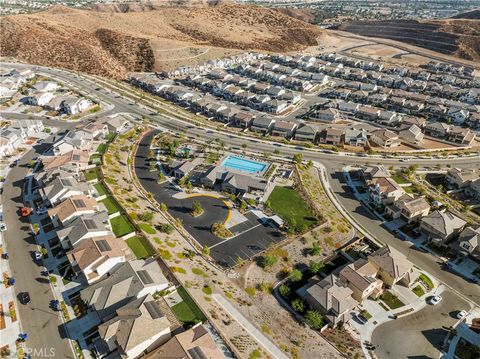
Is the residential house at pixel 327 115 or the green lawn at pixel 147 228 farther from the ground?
the residential house at pixel 327 115

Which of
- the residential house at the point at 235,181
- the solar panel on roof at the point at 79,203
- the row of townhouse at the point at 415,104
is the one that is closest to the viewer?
the solar panel on roof at the point at 79,203

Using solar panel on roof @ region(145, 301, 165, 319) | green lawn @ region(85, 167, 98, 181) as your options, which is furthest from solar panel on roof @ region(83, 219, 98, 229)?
solar panel on roof @ region(145, 301, 165, 319)

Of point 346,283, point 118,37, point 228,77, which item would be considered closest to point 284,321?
point 346,283

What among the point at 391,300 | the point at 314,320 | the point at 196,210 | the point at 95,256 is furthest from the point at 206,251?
the point at 391,300

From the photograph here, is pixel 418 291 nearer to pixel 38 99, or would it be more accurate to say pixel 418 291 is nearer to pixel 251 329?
pixel 251 329

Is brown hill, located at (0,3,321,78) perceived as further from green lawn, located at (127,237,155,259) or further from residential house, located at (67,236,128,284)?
residential house, located at (67,236,128,284)

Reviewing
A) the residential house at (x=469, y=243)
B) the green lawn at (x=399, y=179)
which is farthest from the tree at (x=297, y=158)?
the residential house at (x=469, y=243)

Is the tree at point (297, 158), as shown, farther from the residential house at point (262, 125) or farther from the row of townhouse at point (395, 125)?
the row of townhouse at point (395, 125)

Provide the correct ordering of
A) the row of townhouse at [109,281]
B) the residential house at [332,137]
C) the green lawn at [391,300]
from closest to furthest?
the row of townhouse at [109,281] < the green lawn at [391,300] < the residential house at [332,137]
